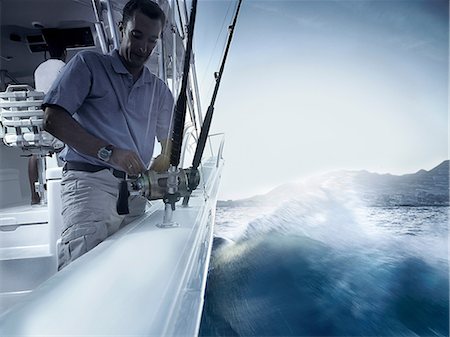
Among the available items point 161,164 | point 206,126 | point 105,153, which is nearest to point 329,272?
point 206,126

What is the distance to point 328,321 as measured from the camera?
5.17ft

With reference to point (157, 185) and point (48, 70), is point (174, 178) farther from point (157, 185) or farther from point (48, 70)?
point (48, 70)

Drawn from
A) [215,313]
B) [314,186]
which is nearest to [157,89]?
[215,313]

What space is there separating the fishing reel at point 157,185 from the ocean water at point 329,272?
635 millimetres

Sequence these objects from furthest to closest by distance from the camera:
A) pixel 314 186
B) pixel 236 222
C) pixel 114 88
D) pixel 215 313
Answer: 1. pixel 314 186
2. pixel 236 222
3. pixel 215 313
4. pixel 114 88

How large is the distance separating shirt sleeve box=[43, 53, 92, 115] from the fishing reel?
0.24 meters

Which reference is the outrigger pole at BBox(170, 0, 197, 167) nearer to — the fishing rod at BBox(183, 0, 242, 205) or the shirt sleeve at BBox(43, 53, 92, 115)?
the fishing rod at BBox(183, 0, 242, 205)

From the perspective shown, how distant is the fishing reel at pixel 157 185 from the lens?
2.33 ft

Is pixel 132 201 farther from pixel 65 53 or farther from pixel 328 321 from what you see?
pixel 65 53

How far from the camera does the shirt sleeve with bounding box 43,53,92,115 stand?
0.77 m

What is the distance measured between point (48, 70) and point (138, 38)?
93 cm

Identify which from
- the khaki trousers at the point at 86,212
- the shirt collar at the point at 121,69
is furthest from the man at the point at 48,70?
the khaki trousers at the point at 86,212

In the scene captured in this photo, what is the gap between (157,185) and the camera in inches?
28.1

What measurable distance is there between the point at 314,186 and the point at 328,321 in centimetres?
240
